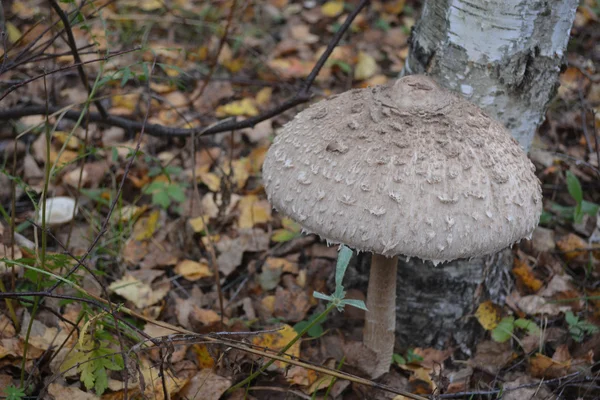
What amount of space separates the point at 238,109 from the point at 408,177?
286 centimetres

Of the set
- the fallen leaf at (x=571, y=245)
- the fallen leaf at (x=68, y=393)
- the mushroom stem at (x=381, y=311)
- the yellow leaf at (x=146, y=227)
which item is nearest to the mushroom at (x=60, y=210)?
the yellow leaf at (x=146, y=227)

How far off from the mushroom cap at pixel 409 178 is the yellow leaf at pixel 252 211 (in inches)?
59.0

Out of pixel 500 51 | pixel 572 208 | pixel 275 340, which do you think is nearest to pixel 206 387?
pixel 275 340

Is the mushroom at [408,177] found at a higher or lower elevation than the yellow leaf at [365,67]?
higher

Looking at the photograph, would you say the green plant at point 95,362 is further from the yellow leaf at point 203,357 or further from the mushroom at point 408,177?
the mushroom at point 408,177

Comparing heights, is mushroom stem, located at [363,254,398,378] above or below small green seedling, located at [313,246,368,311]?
below

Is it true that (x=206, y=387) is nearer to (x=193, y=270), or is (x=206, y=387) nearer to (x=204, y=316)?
(x=204, y=316)

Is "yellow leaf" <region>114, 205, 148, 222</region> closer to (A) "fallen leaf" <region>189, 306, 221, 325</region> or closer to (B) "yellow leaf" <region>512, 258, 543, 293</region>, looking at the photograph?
(A) "fallen leaf" <region>189, 306, 221, 325</region>

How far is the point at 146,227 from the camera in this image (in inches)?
139

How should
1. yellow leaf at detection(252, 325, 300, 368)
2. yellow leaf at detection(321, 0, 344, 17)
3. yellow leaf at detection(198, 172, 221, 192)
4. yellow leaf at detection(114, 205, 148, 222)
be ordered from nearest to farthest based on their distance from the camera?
1. yellow leaf at detection(252, 325, 300, 368)
2. yellow leaf at detection(114, 205, 148, 222)
3. yellow leaf at detection(198, 172, 221, 192)
4. yellow leaf at detection(321, 0, 344, 17)

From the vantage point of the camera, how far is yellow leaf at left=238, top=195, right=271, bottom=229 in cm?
361

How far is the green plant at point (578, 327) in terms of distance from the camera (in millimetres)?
2714

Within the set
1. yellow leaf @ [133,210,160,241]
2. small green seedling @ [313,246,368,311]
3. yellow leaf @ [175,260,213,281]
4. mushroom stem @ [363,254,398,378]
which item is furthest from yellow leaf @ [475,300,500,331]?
yellow leaf @ [133,210,160,241]

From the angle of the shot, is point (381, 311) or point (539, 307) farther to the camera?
point (539, 307)
